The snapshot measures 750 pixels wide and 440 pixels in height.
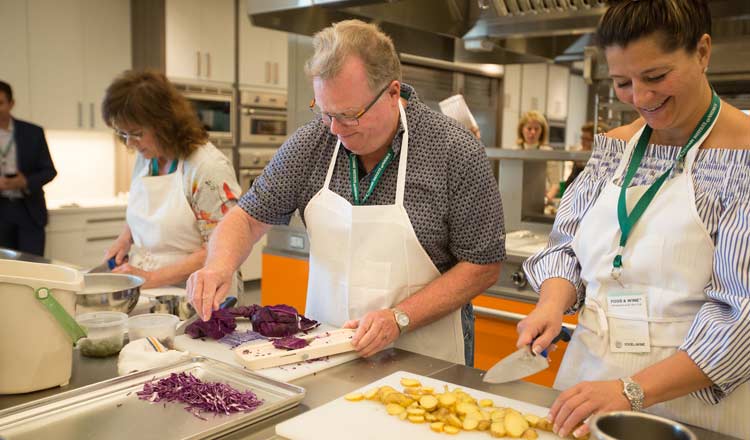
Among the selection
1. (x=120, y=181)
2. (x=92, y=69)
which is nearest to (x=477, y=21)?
(x=92, y=69)

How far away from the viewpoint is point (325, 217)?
168 centimetres

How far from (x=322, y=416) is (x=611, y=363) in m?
0.58

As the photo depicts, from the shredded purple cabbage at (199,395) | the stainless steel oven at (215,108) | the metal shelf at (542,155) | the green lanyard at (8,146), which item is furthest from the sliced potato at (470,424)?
the stainless steel oven at (215,108)

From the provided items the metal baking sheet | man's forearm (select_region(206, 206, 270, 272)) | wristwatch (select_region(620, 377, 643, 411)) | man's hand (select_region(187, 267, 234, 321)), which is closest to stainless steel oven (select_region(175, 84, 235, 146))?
man's forearm (select_region(206, 206, 270, 272))

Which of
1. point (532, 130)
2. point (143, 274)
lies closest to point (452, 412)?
point (143, 274)

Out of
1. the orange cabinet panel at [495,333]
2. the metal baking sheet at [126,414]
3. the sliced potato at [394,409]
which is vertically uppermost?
the sliced potato at [394,409]

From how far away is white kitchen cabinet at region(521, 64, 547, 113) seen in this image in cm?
495

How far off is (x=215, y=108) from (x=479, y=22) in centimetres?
301

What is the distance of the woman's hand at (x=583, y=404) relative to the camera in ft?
3.39

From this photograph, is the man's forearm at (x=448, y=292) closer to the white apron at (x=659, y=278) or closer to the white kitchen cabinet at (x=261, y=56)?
the white apron at (x=659, y=278)

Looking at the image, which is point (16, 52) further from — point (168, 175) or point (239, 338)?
point (239, 338)

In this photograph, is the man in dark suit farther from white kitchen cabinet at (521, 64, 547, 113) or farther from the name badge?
the name badge

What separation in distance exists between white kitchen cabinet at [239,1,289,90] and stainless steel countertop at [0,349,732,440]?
4621mm

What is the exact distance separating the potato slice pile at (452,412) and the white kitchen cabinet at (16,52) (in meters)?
4.45
